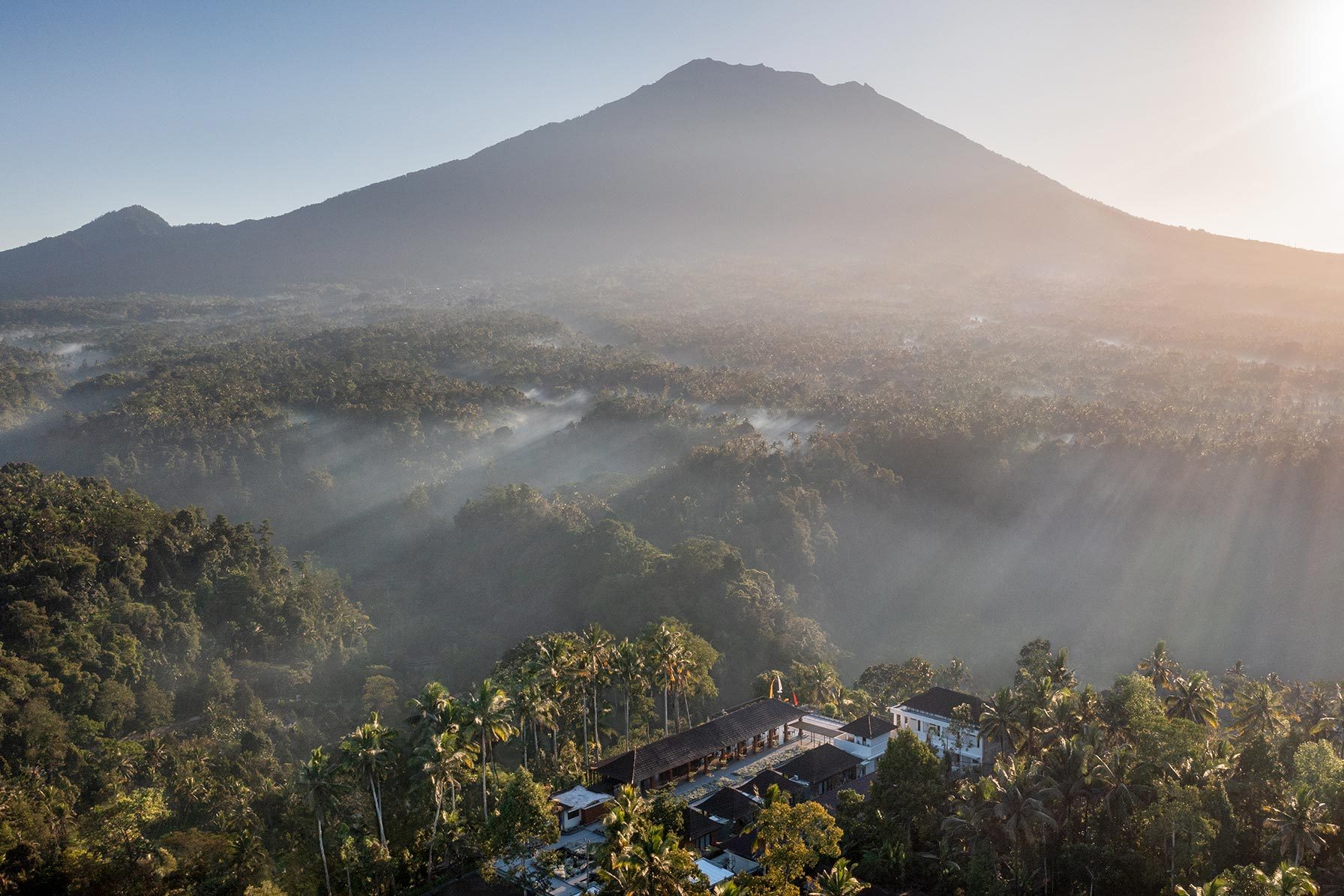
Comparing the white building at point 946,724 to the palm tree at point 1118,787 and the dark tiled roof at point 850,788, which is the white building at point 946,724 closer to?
the dark tiled roof at point 850,788

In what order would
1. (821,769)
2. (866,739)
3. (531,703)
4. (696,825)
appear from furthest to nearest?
(866,739), (821,769), (531,703), (696,825)

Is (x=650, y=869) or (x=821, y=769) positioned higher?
(x=650, y=869)

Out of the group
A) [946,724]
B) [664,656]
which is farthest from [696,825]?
[946,724]

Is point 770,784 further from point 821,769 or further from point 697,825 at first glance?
point 697,825

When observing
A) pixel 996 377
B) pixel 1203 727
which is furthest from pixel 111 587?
pixel 996 377

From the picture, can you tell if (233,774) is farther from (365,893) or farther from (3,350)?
(3,350)

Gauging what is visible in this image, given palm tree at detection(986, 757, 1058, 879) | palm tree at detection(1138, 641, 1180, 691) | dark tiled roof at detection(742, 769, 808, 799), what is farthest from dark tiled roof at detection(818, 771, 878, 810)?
palm tree at detection(1138, 641, 1180, 691)
